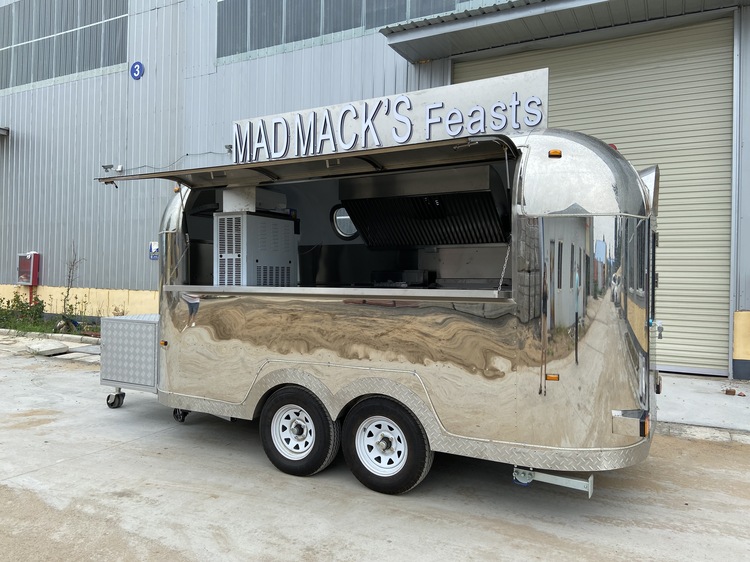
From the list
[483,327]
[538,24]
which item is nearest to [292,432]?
[483,327]

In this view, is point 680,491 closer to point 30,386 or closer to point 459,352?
point 459,352

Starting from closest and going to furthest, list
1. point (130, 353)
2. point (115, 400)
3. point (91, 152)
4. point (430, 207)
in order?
1. point (430, 207)
2. point (130, 353)
3. point (115, 400)
4. point (91, 152)

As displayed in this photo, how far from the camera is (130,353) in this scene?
6277mm

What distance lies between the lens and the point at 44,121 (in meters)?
15.7

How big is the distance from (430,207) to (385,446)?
2660mm

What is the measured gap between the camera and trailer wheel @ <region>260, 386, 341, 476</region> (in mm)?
4672

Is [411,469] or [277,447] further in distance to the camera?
[277,447]

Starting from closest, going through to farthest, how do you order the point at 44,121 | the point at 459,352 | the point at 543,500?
1. the point at 459,352
2. the point at 543,500
3. the point at 44,121

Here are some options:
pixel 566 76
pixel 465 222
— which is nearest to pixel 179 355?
pixel 465 222

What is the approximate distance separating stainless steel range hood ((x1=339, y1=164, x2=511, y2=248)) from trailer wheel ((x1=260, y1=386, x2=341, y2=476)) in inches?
91.1

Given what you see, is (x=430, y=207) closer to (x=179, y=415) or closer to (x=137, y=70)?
(x=179, y=415)

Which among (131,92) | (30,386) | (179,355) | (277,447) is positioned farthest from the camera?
(131,92)

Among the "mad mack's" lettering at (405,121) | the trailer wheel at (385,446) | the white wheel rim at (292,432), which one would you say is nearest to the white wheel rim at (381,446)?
the trailer wheel at (385,446)

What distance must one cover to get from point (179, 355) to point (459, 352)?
293 cm
